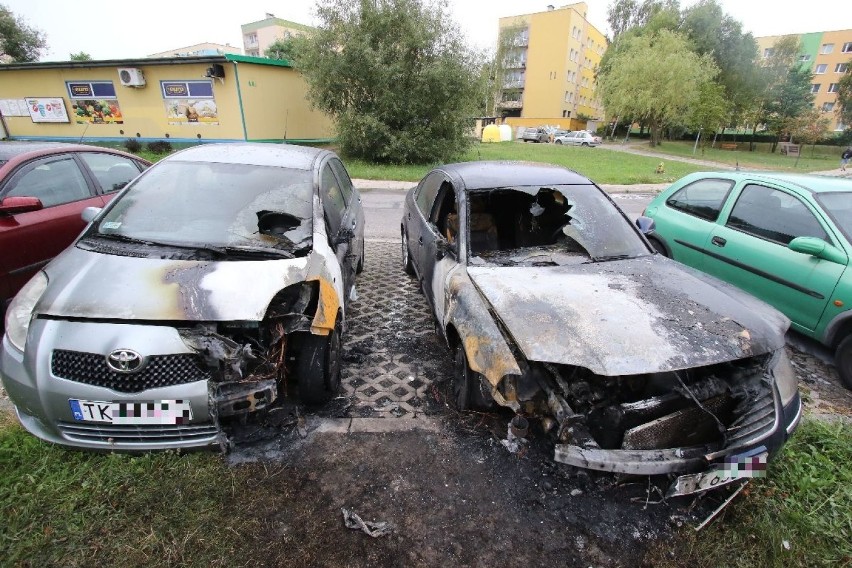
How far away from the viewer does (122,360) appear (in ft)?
7.07

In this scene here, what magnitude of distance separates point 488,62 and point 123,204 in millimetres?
16116

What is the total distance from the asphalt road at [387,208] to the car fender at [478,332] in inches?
193

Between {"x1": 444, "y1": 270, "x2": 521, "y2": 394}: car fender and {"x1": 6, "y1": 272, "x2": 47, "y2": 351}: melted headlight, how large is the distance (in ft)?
7.93

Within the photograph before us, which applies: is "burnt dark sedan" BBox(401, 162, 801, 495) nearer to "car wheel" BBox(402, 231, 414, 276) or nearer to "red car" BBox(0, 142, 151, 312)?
"car wheel" BBox(402, 231, 414, 276)

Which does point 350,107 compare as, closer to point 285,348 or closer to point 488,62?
point 488,62

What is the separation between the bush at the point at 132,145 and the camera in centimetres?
1691

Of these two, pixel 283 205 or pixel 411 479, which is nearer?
pixel 411 479

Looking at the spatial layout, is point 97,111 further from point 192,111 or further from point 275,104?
point 275,104

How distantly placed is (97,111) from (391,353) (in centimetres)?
1986

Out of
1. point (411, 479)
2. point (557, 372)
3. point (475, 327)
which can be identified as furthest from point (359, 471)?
point (557, 372)

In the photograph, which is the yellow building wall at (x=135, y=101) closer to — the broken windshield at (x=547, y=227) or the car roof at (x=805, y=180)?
the broken windshield at (x=547, y=227)

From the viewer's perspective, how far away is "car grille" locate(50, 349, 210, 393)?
220 cm

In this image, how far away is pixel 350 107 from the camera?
51.4ft

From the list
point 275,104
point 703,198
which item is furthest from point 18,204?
point 275,104
